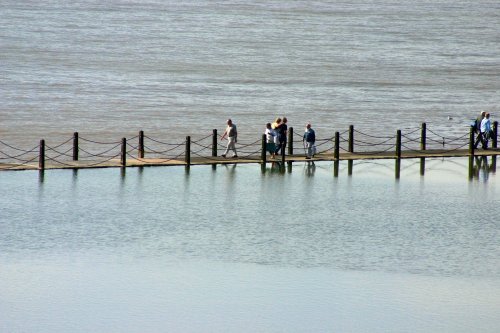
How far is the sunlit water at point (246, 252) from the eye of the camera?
18.9 meters

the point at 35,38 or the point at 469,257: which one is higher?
the point at 35,38

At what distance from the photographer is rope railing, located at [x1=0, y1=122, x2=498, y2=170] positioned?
37.3 meters

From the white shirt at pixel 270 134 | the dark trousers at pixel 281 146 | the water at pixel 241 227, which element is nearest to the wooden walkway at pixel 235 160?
the dark trousers at pixel 281 146

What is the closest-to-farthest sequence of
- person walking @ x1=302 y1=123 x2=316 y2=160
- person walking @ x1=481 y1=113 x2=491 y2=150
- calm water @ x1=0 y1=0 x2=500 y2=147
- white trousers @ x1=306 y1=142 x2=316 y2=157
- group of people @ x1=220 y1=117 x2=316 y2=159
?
person walking @ x1=302 y1=123 x2=316 y2=160, group of people @ x1=220 y1=117 x2=316 y2=159, white trousers @ x1=306 y1=142 x2=316 y2=157, person walking @ x1=481 y1=113 x2=491 y2=150, calm water @ x1=0 y1=0 x2=500 y2=147

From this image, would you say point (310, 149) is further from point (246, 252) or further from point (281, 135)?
point (246, 252)

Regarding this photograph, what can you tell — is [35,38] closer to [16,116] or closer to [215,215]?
[16,116]

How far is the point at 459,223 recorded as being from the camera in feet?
90.6

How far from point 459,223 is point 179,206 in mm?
7325

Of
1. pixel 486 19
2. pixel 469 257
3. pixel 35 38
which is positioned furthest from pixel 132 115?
pixel 486 19

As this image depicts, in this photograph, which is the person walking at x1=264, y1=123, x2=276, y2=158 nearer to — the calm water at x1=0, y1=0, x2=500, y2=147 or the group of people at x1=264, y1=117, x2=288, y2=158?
the group of people at x1=264, y1=117, x2=288, y2=158

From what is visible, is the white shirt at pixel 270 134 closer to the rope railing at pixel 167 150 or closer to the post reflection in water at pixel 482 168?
the rope railing at pixel 167 150

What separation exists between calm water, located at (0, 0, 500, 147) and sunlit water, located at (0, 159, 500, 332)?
16.6 meters

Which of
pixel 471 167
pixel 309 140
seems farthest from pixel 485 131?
pixel 309 140

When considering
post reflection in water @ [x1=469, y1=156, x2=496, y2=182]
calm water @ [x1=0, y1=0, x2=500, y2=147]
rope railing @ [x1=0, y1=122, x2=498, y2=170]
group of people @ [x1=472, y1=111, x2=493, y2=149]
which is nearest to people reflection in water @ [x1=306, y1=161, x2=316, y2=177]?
rope railing @ [x1=0, y1=122, x2=498, y2=170]
